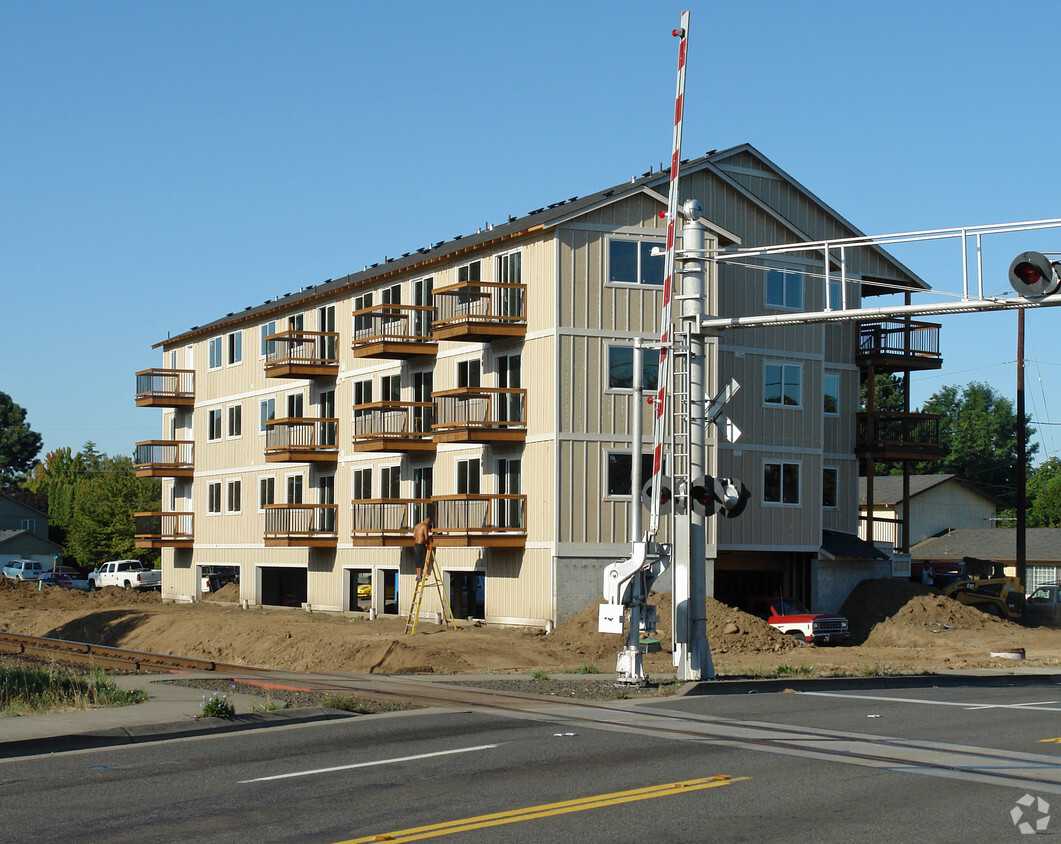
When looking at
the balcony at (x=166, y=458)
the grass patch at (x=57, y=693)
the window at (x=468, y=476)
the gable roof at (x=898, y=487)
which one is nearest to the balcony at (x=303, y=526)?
the window at (x=468, y=476)

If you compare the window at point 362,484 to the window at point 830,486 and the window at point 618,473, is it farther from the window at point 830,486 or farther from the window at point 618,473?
the window at point 830,486

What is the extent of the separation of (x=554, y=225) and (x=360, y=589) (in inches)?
658

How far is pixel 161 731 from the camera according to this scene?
14727 millimetres

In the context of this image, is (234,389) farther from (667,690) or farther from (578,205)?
(667,690)

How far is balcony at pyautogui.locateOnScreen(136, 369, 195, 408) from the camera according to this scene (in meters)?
59.5

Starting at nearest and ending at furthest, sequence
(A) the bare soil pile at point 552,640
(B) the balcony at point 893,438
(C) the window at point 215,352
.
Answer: (A) the bare soil pile at point 552,640, (B) the balcony at point 893,438, (C) the window at point 215,352

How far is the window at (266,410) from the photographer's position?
5291cm

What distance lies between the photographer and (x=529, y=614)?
125ft

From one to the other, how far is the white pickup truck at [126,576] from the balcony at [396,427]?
3152cm

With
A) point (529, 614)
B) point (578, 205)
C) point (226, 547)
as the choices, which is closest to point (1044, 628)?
point (529, 614)

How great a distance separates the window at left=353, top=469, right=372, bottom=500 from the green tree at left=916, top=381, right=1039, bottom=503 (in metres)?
65.7

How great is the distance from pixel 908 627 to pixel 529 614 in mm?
12056

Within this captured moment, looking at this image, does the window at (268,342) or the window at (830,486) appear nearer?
the window at (830,486)

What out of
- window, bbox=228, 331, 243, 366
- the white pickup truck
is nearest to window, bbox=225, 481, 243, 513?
window, bbox=228, 331, 243, 366
